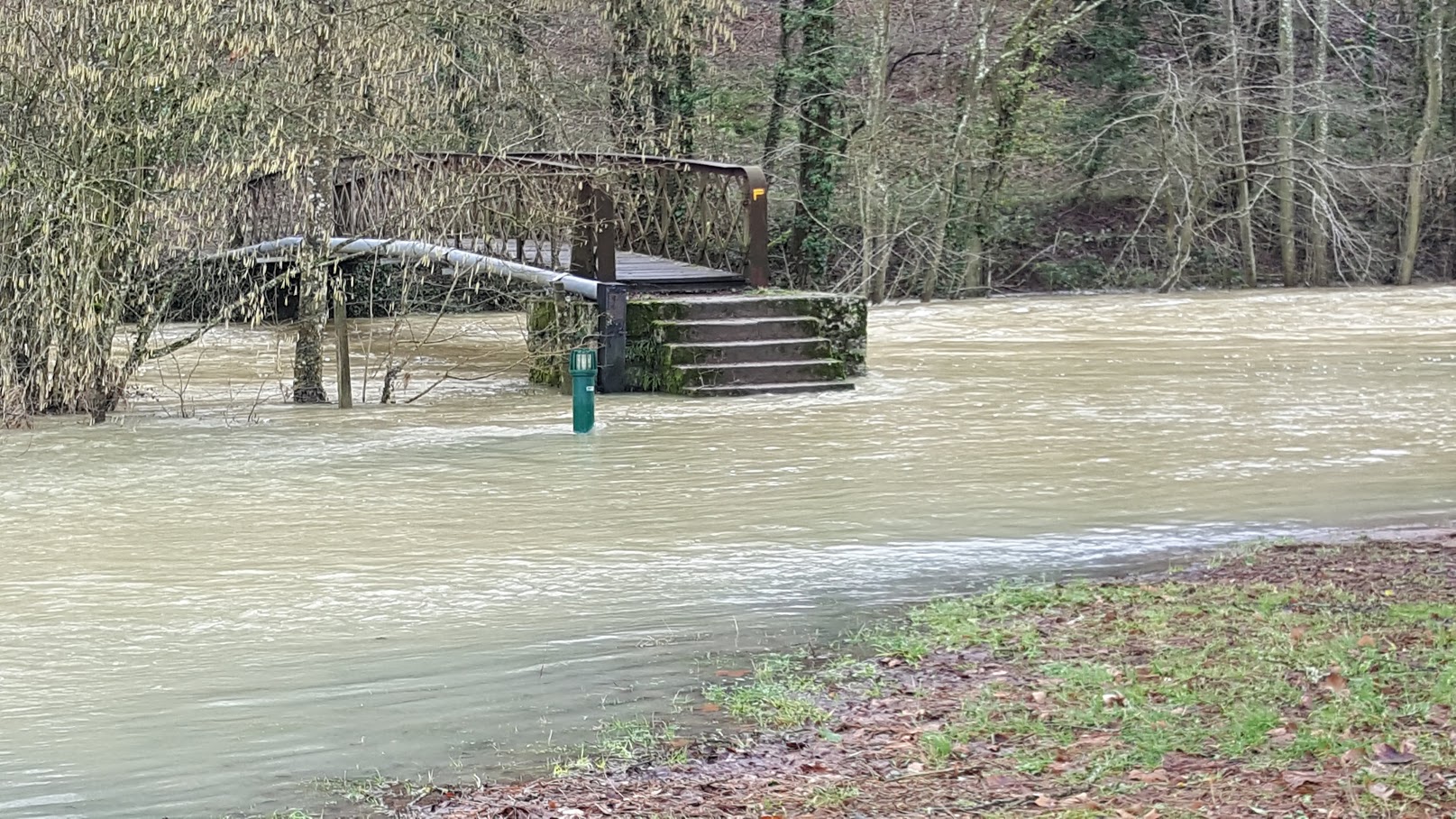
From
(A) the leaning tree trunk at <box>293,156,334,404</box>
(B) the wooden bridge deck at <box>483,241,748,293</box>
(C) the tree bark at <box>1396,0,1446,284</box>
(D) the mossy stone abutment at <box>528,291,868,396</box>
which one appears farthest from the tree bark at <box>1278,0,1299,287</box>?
(A) the leaning tree trunk at <box>293,156,334,404</box>

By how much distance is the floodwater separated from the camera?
6.39m

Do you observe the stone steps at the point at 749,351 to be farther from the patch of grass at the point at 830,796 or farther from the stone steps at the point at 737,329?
the patch of grass at the point at 830,796

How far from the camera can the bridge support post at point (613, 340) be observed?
17594 millimetres

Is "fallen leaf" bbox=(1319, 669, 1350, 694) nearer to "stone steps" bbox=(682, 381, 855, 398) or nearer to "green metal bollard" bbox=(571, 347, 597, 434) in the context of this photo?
"green metal bollard" bbox=(571, 347, 597, 434)

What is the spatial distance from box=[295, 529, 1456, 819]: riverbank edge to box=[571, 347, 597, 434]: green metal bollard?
22.4 feet

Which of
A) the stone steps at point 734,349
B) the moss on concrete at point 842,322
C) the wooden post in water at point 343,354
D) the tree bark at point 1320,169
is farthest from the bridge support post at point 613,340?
the tree bark at point 1320,169

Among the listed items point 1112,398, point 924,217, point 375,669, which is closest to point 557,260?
point 1112,398

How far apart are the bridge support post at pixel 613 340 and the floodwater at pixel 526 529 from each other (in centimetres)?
48

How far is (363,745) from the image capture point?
6047mm

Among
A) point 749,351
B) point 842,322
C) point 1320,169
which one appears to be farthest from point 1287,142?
point 749,351

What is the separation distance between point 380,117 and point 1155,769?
35.5 feet

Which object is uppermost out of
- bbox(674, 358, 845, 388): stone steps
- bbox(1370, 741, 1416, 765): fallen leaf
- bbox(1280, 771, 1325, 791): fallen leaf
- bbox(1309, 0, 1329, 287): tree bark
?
bbox(1309, 0, 1329, 287): tree bark

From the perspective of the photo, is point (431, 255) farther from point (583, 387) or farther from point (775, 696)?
point (775, 696)

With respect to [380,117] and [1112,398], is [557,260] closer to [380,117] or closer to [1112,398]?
[380,117]
